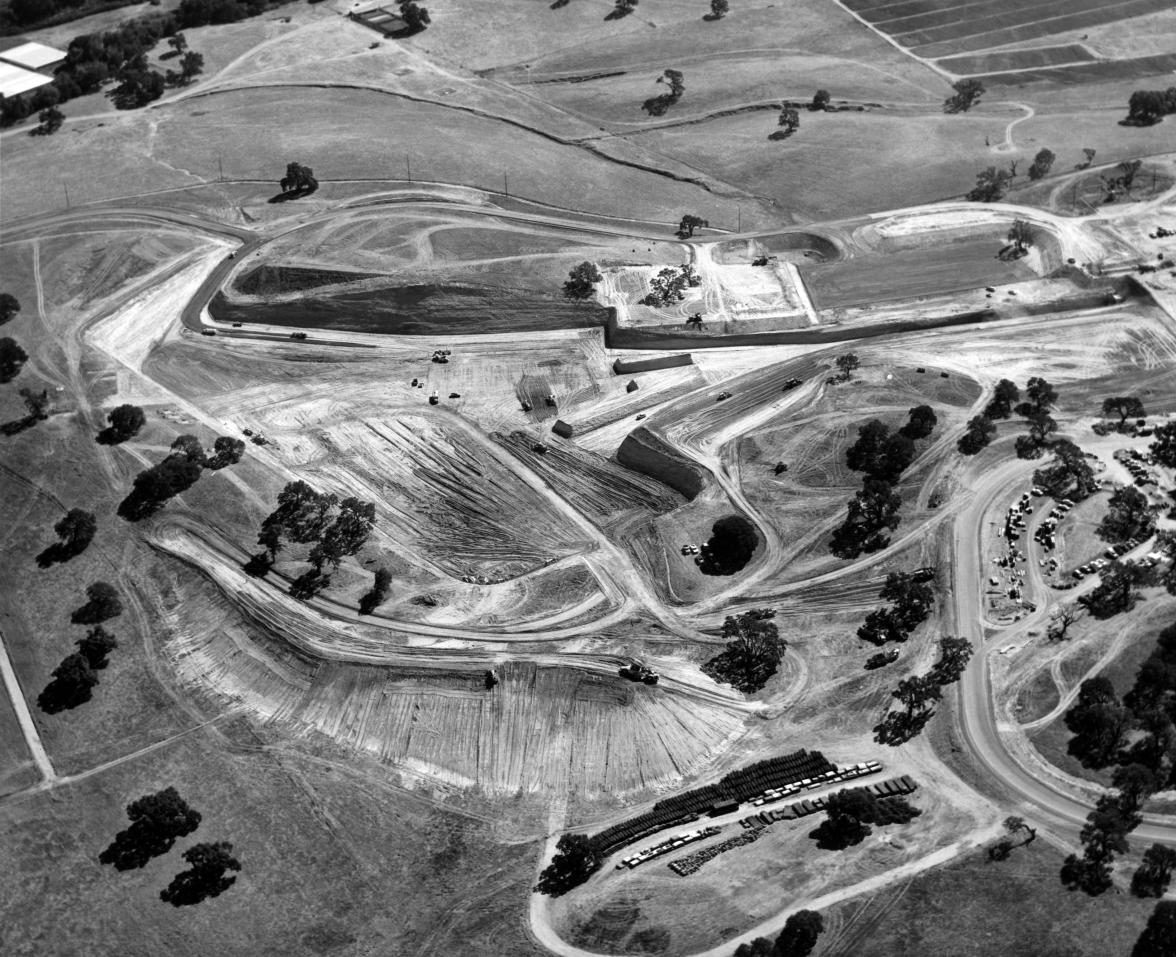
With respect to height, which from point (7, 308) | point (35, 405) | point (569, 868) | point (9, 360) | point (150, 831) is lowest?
point (569, 868)

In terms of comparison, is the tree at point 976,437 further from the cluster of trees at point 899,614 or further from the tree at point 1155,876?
the tree at point 1155,876

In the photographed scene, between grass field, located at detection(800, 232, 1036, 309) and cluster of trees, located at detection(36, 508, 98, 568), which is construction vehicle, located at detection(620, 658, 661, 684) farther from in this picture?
grass field, located at detection(800, 232, 1036, 309)

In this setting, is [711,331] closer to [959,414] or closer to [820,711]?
[959,414]

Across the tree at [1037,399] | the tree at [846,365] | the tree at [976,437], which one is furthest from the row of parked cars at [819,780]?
the tree at [846,365]

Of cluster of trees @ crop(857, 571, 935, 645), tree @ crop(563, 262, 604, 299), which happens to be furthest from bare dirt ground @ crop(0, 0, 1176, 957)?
tree @ crop(563, 262, 604, 299)

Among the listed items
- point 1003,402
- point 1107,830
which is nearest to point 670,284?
point 1003,402

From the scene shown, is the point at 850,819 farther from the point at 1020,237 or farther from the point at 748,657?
the point at 1020,237
